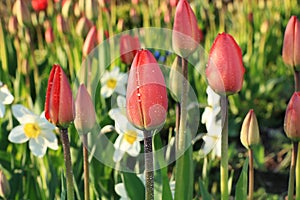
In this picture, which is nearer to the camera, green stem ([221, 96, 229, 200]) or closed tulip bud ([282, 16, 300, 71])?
green stem ([221, 96, 229, 200])

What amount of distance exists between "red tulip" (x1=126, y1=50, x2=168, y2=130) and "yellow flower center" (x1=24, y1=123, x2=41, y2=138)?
75cm

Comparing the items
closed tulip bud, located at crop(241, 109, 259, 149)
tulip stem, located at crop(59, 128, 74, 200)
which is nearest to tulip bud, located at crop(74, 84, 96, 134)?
tulip stem, located at crop(59, 128, 74, 200)

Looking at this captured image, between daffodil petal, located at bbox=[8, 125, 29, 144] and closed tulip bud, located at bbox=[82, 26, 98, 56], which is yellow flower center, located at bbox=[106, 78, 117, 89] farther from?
daffodil petal, located at bbox=[8, 125, 29, 144]

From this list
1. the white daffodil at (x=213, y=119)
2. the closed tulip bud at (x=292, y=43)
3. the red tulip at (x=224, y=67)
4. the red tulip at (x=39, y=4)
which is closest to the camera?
the red tulip at (x=224, y=67)

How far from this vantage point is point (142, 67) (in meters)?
0.89

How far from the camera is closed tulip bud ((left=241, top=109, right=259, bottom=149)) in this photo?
1.22m

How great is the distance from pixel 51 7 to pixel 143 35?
100 cm

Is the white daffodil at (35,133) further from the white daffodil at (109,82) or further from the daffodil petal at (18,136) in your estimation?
the white daffodil at (109,82)

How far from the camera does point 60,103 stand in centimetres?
104

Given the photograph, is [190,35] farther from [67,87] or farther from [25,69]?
[25,69]

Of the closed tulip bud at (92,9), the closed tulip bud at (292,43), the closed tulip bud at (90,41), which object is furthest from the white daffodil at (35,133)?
the closed tulip bud at (92,9)

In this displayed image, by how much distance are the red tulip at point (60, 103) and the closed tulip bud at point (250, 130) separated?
1.21 ft

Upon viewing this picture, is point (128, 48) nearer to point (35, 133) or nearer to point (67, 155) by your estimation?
point (35, 133)

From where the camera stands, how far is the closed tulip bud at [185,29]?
1078 millimetres
